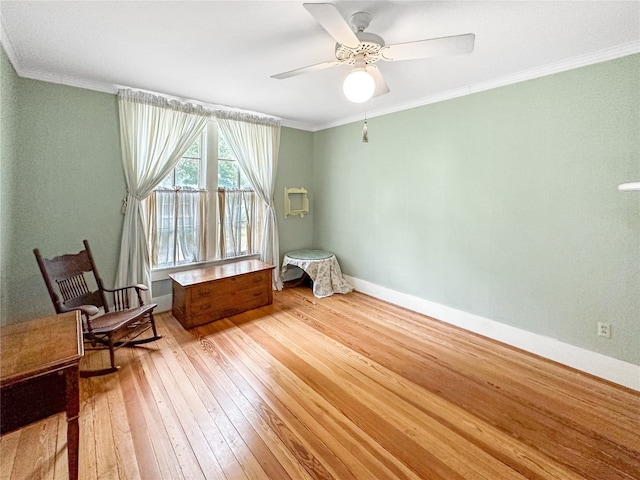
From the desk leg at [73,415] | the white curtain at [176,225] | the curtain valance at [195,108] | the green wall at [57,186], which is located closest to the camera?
the desk leg at [73,415]

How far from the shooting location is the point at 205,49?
7.32 feet

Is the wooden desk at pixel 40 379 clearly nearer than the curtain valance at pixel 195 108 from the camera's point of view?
Yes

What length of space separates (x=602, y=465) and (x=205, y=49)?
143 inches

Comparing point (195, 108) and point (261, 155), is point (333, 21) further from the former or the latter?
point (261, 155)

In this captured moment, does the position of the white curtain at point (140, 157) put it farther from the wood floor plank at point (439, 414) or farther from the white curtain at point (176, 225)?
the wood floor plank at point (439, 414)

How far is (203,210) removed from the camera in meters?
3.73

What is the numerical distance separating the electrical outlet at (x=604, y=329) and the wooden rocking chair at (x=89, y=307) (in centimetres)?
379

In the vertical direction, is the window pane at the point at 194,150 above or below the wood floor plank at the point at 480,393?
above

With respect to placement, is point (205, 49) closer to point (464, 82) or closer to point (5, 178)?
point (5, 178)

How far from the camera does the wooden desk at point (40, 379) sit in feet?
3.84

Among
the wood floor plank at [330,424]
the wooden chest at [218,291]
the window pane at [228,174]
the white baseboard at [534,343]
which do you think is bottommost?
the wood floor plank at [330,424]

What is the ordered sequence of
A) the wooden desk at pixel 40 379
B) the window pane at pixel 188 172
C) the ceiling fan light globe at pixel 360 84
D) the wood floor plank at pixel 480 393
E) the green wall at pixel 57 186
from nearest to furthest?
the wooden desk at pixel 40 379
the wood floor plank at pixel 480 393
the ceiling fan light globe at pixel 360 84
the green wall at pixel 57 186
the window pane at pixel 188 172

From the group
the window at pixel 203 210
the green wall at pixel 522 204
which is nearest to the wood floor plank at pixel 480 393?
A: the green wall at pixel 522 204

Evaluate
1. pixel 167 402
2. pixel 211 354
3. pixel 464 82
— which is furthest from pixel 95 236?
pixel 464 82
